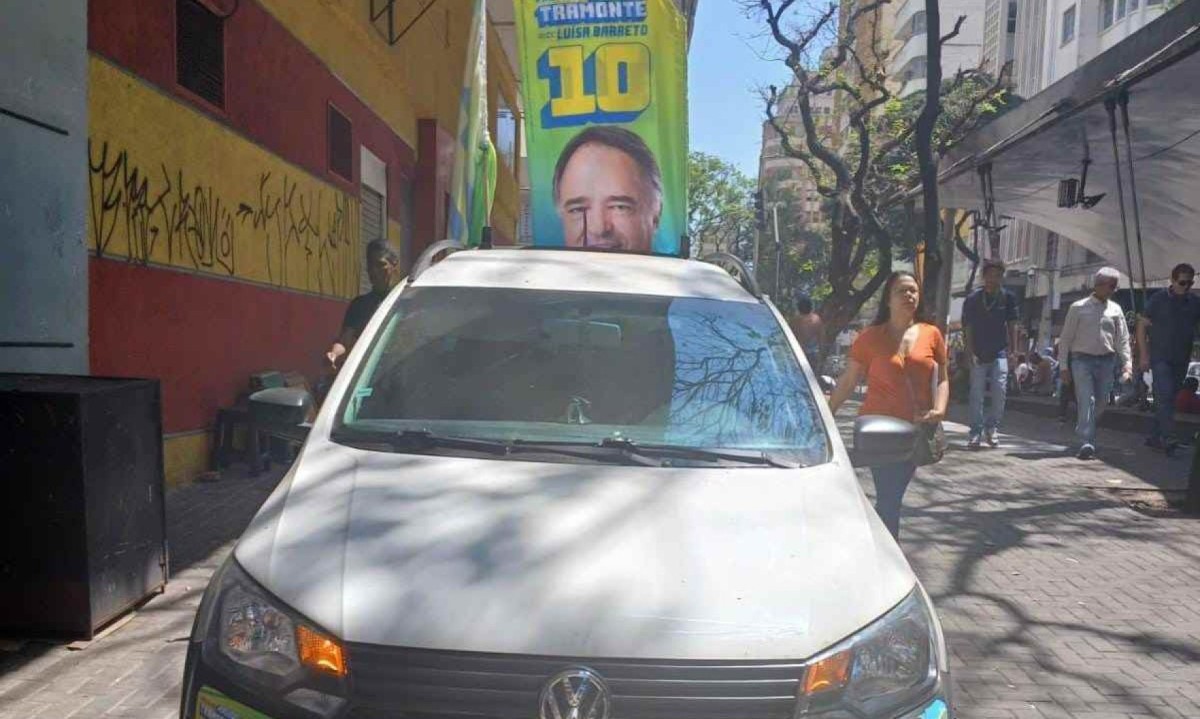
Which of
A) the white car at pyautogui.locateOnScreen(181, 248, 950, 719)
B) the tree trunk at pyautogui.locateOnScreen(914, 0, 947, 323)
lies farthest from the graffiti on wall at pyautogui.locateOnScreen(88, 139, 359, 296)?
the tree trunk at pyautogui.locateOnScreen(914, 0, 947, 323)

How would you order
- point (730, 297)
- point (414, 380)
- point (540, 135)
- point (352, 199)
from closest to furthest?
point (414, 380)
point (730, 297)
point (540, 135)
point (352, 199)

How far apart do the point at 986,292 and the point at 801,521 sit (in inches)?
338

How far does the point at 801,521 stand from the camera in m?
2.59

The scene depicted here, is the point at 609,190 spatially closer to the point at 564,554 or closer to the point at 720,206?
the point at 564,554

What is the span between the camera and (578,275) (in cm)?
373

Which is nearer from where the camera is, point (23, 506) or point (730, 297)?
point (730, 297)

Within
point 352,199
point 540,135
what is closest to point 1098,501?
point 540,135

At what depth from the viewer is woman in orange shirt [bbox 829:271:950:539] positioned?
522 centimetres

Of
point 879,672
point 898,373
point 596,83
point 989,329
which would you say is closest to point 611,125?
point 596,83

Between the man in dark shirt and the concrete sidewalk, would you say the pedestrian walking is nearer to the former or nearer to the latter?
the man in dark shirt

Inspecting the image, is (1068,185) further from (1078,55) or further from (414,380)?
→ (1078,55)

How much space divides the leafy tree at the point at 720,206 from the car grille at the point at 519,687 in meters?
57.0

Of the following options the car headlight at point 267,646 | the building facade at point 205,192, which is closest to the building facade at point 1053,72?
the building facade at point 205,192

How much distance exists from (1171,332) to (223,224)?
883 centimetres
